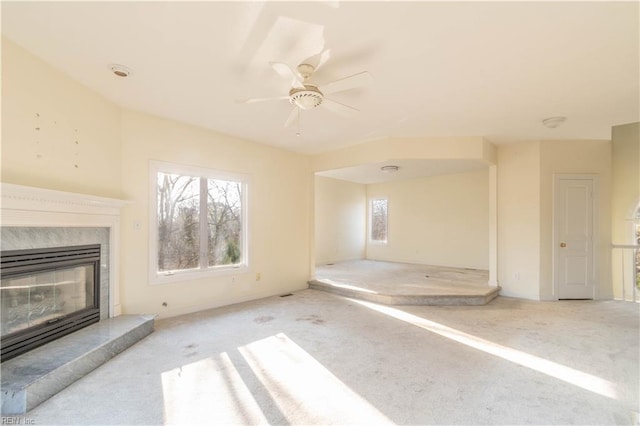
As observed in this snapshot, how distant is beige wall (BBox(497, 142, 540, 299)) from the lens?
5012 millimetres

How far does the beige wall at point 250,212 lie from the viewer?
3.69 m

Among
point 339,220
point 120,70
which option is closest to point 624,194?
point 339,220

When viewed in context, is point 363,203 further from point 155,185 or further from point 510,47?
point 510,47

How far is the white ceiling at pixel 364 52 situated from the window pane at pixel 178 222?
98 cm

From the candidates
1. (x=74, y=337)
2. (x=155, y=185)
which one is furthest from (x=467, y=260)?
(x=74, y=337)

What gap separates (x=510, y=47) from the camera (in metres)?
2.35

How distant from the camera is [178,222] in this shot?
4180 mm

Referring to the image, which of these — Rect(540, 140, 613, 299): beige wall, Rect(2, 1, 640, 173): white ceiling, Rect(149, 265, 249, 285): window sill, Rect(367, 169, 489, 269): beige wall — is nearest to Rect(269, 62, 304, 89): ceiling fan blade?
Rect(2, 1, 640, 173): white ceiling

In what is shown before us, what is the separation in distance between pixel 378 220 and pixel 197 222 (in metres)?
6.12

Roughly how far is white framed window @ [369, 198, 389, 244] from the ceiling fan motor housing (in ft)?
22.3

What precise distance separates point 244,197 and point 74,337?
2.81 m

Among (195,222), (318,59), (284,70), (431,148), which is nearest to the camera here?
(284,70)

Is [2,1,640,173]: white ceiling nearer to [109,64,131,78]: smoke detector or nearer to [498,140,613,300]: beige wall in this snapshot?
[109,64,131,78]: smoke detector
